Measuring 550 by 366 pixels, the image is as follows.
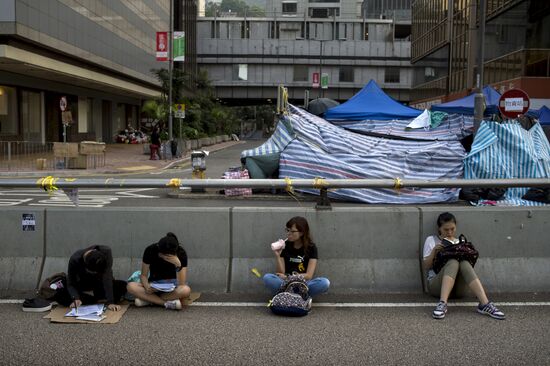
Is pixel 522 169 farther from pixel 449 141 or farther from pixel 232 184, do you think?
pixel 232 184

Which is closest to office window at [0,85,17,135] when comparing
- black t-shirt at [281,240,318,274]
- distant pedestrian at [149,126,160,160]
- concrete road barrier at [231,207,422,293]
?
distant pedestrian at [149,126,160,160]

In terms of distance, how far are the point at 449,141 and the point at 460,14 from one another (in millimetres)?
25839

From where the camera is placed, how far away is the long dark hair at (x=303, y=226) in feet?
19.1

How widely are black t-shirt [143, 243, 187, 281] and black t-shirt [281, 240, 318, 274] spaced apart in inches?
41.1

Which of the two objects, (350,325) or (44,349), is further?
(350,325)

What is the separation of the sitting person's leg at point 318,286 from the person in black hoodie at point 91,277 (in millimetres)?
1902

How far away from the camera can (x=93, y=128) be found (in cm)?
4209

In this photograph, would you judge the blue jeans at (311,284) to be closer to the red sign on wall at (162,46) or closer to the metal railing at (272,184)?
the metal railing at (272,184)

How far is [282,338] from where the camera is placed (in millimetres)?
4965

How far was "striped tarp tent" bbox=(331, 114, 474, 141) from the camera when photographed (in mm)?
15484

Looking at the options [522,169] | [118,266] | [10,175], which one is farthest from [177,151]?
[118,266]

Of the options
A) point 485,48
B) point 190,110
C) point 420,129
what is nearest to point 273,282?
point 420,129

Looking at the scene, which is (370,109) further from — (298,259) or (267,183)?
(298,259)

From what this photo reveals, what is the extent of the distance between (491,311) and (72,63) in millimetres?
29533
